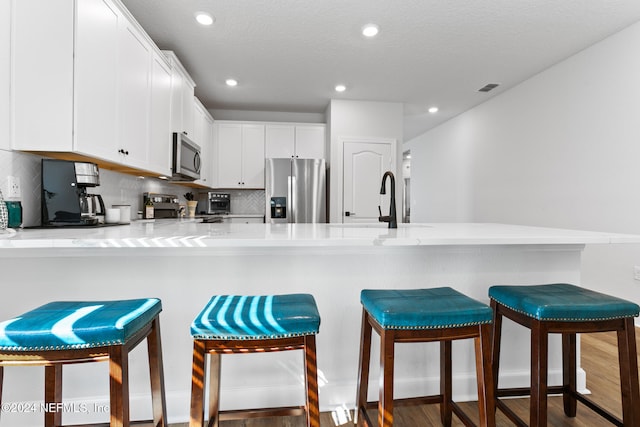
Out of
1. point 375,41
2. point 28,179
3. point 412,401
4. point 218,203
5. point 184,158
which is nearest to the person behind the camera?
point 412,401

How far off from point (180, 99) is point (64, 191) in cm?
180

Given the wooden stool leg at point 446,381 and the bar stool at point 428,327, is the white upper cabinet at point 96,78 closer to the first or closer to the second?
the bar stool at point 428,327

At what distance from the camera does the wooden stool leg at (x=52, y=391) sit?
120 centimetres

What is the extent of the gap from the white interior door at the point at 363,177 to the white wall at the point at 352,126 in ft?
0.34

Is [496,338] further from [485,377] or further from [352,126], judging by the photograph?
[352,126]

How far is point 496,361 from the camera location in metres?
1.57

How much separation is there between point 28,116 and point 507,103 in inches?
196

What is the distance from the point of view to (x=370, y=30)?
2830 mm

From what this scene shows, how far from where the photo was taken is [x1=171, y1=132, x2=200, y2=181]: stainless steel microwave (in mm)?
3080

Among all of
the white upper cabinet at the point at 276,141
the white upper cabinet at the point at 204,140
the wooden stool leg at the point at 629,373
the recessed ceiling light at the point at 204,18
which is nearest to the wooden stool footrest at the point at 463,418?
the wooden stool leg at the point at 629,373

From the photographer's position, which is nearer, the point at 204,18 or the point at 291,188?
the point at 204,18

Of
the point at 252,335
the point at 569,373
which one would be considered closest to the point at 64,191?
the point at 252,335

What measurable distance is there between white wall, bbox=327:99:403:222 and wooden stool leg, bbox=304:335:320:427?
3668mm

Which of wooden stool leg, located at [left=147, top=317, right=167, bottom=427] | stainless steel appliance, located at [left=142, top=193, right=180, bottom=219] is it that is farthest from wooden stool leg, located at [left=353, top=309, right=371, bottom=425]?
stainless steel appliance, located at [left=142, top=193, right=180, bottom=219]
